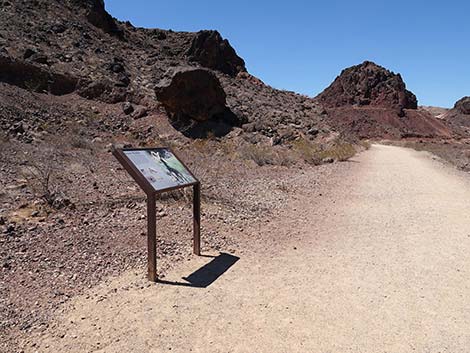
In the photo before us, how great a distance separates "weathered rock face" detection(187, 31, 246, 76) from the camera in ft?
104

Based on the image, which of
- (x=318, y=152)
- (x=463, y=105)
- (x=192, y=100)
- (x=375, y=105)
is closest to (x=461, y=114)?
(x=463, y=105)

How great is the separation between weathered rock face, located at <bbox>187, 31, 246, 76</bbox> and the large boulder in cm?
1120

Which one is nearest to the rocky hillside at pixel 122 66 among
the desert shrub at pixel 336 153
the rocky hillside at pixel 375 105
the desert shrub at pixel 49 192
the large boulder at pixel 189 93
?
the large boulder at pixel 189 93

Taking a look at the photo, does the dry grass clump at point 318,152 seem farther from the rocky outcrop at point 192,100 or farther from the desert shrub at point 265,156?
the rocky outcrop at point 192,100

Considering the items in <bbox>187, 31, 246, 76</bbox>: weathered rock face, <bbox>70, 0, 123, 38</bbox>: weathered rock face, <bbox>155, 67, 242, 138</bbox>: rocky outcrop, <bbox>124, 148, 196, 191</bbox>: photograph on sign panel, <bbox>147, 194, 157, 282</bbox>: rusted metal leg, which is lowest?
<bbox>147, 194, 157, 282</bbox>: rusted metal leg

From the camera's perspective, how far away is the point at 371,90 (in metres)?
89.5

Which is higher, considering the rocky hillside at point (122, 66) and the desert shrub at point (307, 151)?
the rocky hillside at point (122, 66)

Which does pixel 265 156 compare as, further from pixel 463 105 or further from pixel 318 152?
pixel 463 105

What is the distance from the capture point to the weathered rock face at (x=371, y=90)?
287 feet

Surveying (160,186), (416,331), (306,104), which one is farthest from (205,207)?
(306,104)

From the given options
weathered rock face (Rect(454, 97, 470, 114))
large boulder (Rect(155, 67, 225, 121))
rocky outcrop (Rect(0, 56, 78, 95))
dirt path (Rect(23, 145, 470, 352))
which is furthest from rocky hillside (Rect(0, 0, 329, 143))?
weathered rock face (Rect(454, 97, 470, 114))

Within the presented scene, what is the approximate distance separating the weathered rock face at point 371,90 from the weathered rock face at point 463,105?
30893mm

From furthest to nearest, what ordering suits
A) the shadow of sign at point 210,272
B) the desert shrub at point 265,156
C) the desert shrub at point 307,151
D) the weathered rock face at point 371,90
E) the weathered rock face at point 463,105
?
the weathered rock face at point 463,105 < the weathered rock face at point 371,90 < the desert shrub at point 307,151 < the desert shrub at point 265,156 < the shadow of sign at point 210,272

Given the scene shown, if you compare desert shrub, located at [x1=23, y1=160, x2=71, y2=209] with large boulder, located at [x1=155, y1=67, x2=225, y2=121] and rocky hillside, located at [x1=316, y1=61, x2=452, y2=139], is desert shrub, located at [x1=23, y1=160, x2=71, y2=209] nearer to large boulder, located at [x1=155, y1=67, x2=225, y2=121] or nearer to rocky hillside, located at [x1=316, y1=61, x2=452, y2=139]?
large boulder, located at [x1=155, y1=67, x2=225, y2=121]
